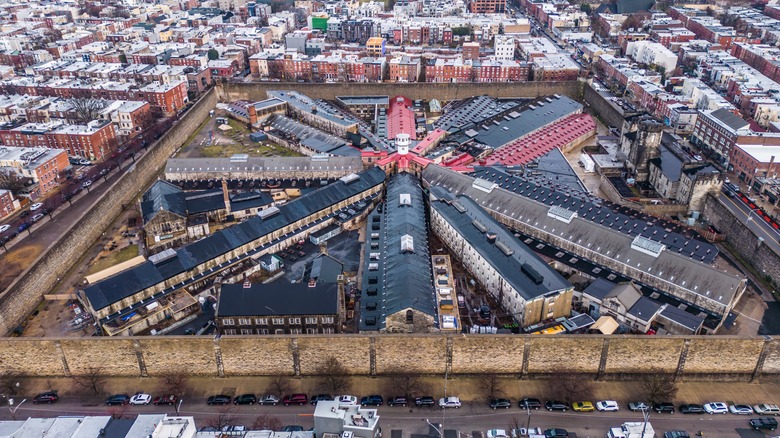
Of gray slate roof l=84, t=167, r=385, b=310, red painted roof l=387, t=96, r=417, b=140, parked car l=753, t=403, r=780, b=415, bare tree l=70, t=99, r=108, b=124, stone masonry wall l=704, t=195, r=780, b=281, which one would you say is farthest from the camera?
bare tree l=70, t=99, r=108, b=124

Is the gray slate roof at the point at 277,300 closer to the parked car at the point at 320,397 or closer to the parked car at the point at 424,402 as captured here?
the parked car at the point at 320,397

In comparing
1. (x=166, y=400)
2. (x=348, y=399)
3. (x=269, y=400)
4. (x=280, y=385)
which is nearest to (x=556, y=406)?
(x=348, y=399)

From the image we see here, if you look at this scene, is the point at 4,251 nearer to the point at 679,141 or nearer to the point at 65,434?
the point at 65,434

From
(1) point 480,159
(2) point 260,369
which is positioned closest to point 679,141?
(1) point 480,159

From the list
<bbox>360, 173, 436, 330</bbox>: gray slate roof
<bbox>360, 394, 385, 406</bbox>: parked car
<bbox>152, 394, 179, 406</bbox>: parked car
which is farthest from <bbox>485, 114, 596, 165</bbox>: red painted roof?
<bbox>152, 394, 179, 406</bbox>: parked car

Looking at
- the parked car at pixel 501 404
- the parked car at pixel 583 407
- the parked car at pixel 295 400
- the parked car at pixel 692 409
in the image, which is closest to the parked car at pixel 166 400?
the parked car at pixel 295 400

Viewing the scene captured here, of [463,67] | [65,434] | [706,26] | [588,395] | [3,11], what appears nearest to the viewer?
[65,434]

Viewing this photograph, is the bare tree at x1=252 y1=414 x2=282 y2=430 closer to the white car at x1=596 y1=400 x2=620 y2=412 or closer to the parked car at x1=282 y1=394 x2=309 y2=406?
the parked car at x1=282 y1=394 x2=309 y2=406
